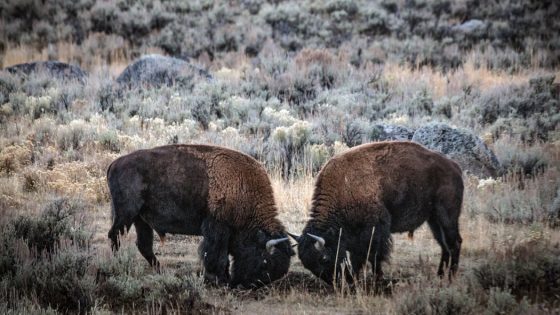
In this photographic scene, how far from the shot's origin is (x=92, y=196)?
10586mm

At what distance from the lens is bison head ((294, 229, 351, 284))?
6770 mm

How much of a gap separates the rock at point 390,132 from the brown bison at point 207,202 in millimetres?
6414

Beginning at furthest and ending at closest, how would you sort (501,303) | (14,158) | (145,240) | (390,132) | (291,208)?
(390,132) < (14,158) < (291,208) < (145,240) < (501,303)

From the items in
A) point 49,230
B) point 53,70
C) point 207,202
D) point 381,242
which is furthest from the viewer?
point 53,70

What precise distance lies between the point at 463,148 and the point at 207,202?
6310mm

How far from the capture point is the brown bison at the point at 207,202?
707 cm

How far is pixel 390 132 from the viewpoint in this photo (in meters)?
13.5

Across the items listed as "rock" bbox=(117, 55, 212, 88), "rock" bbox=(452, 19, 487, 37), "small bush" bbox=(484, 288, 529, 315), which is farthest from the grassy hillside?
"rock" bbox=(117, 55, 212, 88)

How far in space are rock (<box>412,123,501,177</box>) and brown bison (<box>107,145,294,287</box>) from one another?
5502mm

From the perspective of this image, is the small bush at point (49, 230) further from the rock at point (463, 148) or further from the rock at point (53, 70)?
the rock at point (53, 70)

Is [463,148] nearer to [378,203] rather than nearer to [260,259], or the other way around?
[378,203]

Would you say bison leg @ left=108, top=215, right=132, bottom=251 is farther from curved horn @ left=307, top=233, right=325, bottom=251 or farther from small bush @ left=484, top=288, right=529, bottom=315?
small bush @ left=484, top=288, right=529, bottom=315

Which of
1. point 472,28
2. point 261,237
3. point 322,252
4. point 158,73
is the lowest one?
point 322,252

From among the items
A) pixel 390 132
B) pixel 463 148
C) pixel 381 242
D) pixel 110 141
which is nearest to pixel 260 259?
pixel 381 242
